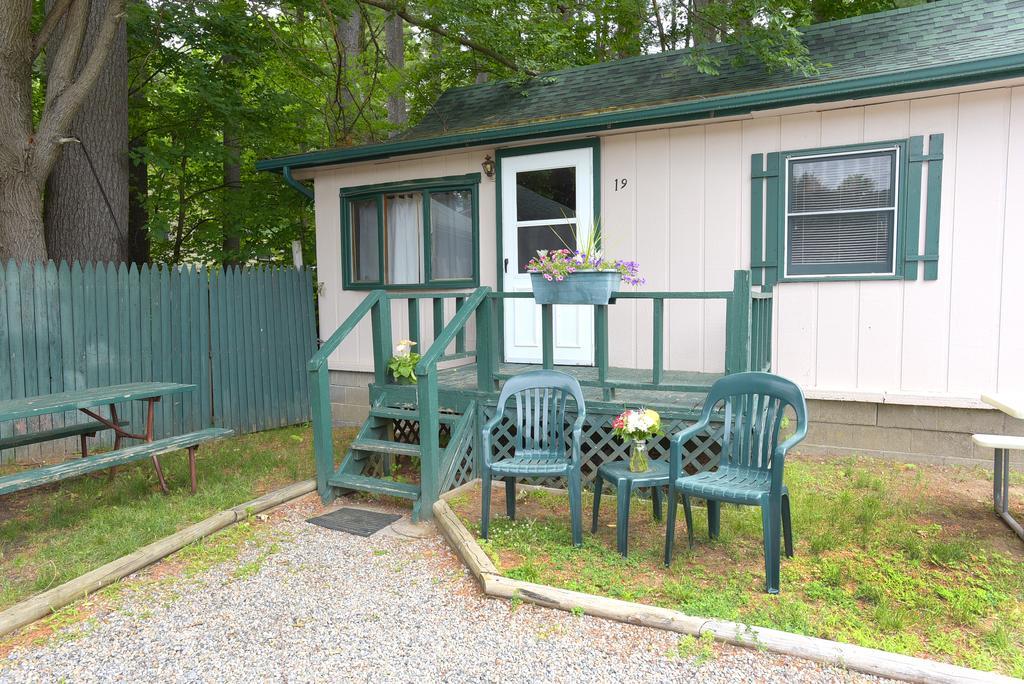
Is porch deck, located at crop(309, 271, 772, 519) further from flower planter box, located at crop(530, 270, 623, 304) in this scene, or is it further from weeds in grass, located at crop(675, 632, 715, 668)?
weeds in grass, located at crop(675, 632, 715, 668)

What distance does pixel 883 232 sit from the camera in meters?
5.25

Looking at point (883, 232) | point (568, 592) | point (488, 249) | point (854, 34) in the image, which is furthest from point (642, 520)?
point (854, 34)

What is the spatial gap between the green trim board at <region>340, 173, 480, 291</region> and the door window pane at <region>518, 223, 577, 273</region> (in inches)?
21.4

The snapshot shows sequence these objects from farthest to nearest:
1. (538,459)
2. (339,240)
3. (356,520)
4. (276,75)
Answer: (276,75) → (339,240) → (356,520) → (538,459)

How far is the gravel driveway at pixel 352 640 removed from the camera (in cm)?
262

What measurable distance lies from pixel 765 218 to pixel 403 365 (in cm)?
327

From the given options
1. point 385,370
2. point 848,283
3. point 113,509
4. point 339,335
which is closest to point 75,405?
point 113,509

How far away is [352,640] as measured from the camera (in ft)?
9.60

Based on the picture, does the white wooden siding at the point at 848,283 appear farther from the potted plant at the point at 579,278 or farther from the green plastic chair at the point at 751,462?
the green plastic chair at the point at 751,462

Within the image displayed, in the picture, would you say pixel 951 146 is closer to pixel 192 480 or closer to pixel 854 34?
pixel 854 34

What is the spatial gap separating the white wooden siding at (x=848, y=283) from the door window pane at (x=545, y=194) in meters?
0.38

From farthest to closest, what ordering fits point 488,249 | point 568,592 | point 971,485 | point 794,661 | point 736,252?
point 488,249, point 736,252, point 971,485, point 568,592, point 794,661

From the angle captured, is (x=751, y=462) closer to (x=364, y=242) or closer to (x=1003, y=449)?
(x=1003, y=449)

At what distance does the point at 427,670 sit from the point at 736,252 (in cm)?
436
